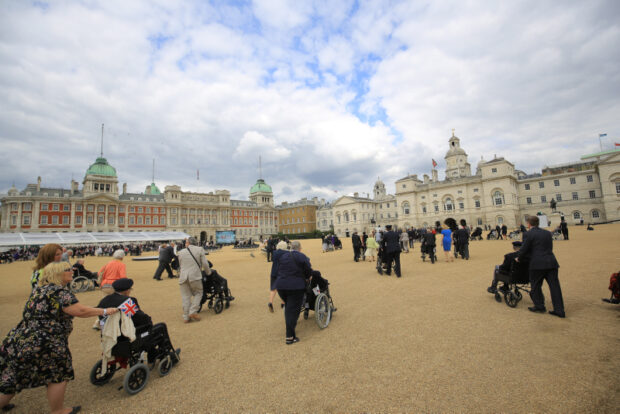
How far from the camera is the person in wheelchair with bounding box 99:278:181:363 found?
3.38m

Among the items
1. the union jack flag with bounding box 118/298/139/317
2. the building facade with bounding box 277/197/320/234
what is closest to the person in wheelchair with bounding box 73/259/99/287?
the union jack flag with bounding box 118/298/139/317

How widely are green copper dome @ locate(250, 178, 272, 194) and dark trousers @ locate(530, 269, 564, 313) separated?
3242 inches

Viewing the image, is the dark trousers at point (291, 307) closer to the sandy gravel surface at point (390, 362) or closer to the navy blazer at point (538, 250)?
the sandy gravel surface at point (390, 362)

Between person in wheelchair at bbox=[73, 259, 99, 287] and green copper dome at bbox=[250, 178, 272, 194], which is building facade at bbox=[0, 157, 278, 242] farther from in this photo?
person in wheelchair at bbox=[73, 259, 99, 287]

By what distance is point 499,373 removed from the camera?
129 inches

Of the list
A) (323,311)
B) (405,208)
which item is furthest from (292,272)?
(405,208)

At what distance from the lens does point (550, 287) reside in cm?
512

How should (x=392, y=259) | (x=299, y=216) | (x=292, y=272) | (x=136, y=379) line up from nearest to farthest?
1. (x=136, y=379)
2. (x=292, y=272)
3. (x=392, y=259)
4. (x=299, y=216)

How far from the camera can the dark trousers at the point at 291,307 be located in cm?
463

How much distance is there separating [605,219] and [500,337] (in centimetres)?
5576

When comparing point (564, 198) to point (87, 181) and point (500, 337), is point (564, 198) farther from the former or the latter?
point (87, 181)

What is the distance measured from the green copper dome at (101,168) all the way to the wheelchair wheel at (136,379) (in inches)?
2849

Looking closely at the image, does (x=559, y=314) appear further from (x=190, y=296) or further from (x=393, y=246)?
(x=190, y=296)

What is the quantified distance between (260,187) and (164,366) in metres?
84.1
